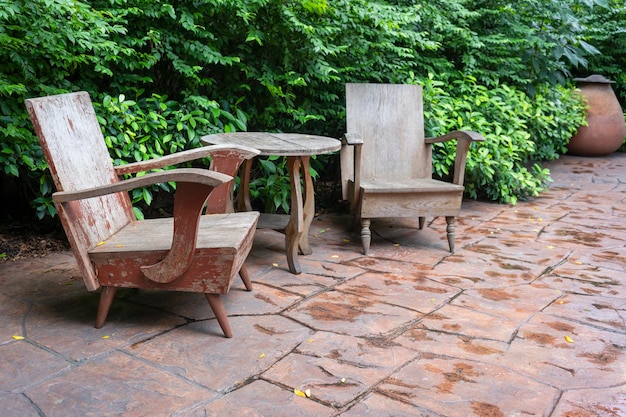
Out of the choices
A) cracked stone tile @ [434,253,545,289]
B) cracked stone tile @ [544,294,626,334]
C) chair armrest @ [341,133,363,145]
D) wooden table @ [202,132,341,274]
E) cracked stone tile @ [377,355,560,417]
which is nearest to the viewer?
cracked stone tile @ [377,355,560,417]

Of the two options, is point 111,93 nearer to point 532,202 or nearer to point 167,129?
point 167,129

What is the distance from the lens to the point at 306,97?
4.54m

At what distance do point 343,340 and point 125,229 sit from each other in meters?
1.16

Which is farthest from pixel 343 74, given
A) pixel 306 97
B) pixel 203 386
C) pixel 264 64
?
pixel 203 386

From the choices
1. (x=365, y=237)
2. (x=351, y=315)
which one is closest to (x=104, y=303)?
(x=351, y=315)

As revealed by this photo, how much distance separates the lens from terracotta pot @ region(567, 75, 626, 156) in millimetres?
7223

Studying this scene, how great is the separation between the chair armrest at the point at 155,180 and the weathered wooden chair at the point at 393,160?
66.3 inches

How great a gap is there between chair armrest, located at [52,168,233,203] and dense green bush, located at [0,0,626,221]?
1.03 m

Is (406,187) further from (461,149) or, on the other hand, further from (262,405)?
(262,405)

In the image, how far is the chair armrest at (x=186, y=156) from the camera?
9.14ft

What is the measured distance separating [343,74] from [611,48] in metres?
5.26

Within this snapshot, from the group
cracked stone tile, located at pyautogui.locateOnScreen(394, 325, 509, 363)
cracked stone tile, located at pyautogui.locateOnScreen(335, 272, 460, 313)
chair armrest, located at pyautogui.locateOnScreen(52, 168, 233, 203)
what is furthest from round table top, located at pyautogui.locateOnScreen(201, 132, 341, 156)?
cracked stone tile, located at pyautogui.locateOnScreen(394, 325, 509, 363)

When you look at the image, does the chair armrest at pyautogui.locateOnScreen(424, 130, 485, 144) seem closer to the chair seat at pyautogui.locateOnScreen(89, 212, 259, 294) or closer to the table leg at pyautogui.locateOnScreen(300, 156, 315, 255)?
the table leg at pyautogui.locateOnScreen(300, 156, 315, 255)

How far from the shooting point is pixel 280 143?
10.8 feet
